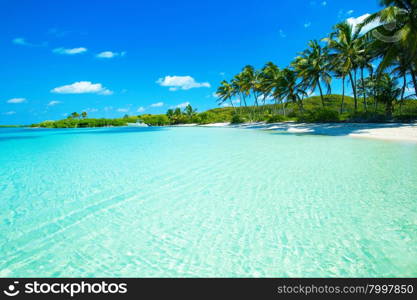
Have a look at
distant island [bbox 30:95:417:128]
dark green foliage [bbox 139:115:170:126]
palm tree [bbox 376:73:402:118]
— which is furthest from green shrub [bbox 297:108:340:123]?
dark green foliage [bbox 139:115:170:126]

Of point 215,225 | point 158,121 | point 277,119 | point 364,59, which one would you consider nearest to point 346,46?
point 364,59

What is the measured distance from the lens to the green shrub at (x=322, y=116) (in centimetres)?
2098

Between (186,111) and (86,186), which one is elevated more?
(186,111)

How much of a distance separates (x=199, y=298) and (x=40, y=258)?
1721 mm

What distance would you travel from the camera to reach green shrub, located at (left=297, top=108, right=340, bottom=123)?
2098cm

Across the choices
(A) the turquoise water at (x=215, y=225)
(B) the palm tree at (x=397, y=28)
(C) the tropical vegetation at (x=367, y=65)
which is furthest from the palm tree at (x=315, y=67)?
(A) the turquoise water at (x=215, y=225)

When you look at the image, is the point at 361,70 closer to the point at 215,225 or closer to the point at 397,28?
the point at 397,28

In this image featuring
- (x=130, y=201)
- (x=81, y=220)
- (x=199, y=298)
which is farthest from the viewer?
(x=130, y=201)

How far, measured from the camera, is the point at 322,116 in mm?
21797

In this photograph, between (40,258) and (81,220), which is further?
(81,220)

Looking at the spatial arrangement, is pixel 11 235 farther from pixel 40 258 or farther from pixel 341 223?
pixel 341 223

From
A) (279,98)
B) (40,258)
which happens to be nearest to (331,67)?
(279,98)

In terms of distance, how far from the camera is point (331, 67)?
70.1 feet

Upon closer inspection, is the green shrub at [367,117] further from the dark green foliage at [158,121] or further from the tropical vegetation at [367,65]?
the dark green foliage at [158,121]
